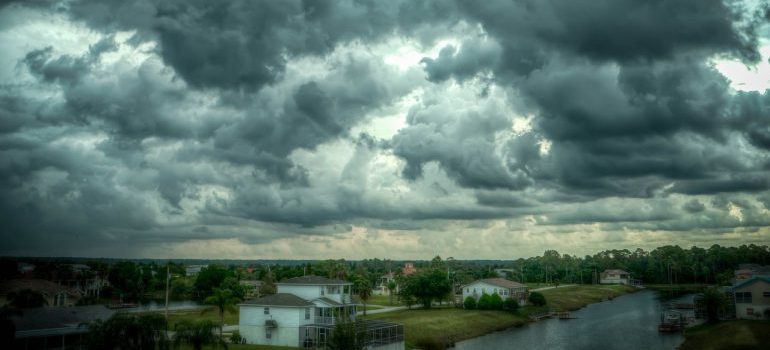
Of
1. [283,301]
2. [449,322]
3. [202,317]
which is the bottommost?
[449,322]

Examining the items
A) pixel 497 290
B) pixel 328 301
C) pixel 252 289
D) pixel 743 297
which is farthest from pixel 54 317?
pixel 252 289

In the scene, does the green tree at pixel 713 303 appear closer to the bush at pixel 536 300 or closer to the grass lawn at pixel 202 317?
the bush at pixel 536 300

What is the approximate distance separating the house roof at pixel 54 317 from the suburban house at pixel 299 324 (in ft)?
53.5

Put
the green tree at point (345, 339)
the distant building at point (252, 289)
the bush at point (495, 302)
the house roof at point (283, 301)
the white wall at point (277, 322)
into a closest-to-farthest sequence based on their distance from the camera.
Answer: the green tree at point (345, 339) → the white wall at point (277, 322) → the house roof at point (283, 301) → the bush at point (495, 302) → the distant building at point (252, 289)

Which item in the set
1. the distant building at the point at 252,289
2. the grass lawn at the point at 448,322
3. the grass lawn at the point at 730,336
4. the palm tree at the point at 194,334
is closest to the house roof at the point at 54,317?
the palm tree at the point at 194,334

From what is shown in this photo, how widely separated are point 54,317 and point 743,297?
89917 millimetres

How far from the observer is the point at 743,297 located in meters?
86.0

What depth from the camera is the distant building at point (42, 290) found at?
82656mm

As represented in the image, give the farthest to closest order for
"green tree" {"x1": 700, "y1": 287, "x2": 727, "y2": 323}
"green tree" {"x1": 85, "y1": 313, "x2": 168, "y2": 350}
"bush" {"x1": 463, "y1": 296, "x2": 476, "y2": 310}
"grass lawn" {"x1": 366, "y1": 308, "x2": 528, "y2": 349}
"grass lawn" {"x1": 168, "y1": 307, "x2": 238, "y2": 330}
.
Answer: "bush" {"x1": 463, "y1": 296, "x2": 476, "y2": 310}, "green tree" {"x1": 700, "y1": 287, "x2": 727, "y2": 323}, "grass lawn" {"x1": 168, "y1": 307, "x2": 238, "y2": 330}, "grass lawn" {"x1": 366, "y1": 308, "x2": 528, "y2": 349}, "green tree" {"x1": 85, "y1": 313, "x2": 168, "y2": 350}

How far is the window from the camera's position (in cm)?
8536

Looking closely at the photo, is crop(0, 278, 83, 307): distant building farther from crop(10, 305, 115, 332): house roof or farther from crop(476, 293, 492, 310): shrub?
crop(476, 293, 492, 310): shrub

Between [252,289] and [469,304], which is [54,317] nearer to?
[469,304]

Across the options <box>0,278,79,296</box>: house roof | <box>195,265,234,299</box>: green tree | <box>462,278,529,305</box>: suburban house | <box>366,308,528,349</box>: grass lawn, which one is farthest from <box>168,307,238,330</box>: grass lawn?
<box>462,278,529,305</box>: suburban house

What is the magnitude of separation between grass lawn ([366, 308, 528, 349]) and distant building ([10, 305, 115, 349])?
3636 centimetres
